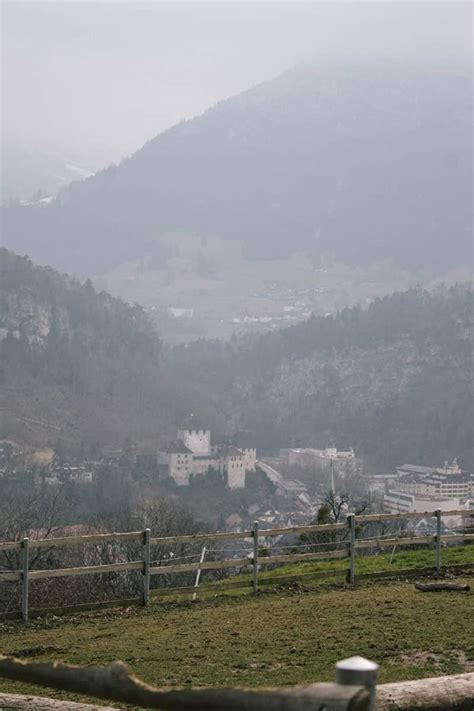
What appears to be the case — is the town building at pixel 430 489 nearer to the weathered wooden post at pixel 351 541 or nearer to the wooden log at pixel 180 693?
the weathered wooden post at pixel 351 541

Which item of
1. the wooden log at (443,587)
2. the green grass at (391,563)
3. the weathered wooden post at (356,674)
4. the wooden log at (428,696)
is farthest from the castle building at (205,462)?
the weathered wooden post at (356,674)

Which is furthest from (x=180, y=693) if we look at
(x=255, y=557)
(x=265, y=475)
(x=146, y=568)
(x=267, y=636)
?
(x=265, y=475)

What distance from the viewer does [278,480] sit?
177m

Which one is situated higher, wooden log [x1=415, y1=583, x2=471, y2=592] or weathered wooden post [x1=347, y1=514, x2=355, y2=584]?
weathered wooden post [x1=347, y1=514, x2=355, y2=584]

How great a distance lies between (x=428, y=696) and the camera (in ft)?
25.5

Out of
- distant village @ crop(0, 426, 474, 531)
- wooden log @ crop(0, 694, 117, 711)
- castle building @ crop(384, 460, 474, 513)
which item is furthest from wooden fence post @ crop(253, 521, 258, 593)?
castle building @ crop(384, 460, 474, 513)

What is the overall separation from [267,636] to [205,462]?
161163 millimetres

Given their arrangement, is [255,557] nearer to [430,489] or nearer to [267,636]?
[267,636]

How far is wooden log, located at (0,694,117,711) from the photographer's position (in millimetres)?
7531

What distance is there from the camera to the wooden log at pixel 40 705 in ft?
24.7

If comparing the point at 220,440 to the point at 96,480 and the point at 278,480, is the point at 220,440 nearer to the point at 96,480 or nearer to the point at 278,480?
the point at 278,480

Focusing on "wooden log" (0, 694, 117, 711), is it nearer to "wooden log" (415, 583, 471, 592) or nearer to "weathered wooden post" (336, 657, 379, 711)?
"weathered wooden post" (336, 657, 379, 711)

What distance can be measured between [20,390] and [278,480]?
50653 millimetres

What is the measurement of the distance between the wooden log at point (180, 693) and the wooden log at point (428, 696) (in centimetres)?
290
